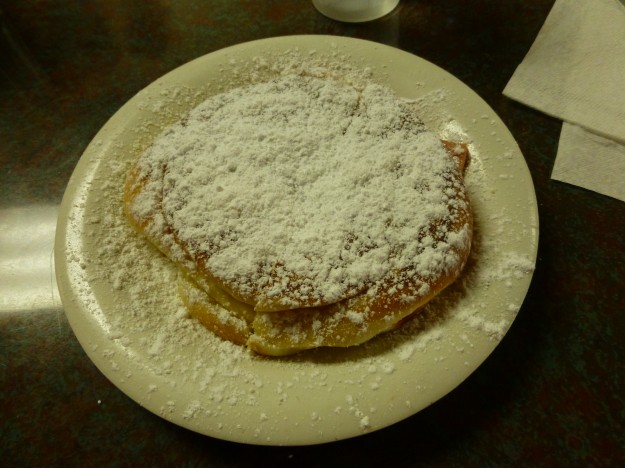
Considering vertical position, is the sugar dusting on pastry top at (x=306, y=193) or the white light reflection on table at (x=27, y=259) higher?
the sugar dusting on pastry top at (x=306, y=193)

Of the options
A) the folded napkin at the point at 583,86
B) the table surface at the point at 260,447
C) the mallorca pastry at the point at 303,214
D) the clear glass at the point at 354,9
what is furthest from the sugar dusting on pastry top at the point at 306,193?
the clear glass at the point at 354,9

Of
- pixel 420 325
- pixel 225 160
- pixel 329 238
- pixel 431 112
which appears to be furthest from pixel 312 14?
pixel 420 325

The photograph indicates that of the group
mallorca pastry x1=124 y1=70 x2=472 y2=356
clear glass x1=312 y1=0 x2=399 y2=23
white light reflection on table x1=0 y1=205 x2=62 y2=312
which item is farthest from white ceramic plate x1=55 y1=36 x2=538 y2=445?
clear glass x1=312 y1=0 x2=399 y2=23

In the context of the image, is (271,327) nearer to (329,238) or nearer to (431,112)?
(329,238)

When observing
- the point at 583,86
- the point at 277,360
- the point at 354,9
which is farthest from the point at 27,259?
the point at 583,86

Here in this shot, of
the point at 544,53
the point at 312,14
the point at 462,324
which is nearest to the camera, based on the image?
the point at 462,324

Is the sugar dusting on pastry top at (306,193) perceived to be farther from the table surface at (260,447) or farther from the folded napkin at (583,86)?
the folded napkin at (583,86)
